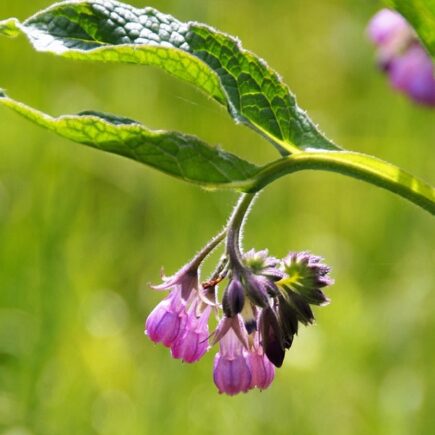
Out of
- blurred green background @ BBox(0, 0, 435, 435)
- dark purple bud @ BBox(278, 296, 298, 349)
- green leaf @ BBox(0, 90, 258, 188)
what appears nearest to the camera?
green leaf @ BBox(0, 90, 258, 188)

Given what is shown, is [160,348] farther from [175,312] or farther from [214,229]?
[175,312]

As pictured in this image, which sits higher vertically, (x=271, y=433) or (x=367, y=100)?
(x=367, y=100)

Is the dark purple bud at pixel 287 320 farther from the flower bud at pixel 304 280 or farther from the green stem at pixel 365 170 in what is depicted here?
the green stem at pixel 365 170

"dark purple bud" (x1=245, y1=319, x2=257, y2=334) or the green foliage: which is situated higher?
the green foliage

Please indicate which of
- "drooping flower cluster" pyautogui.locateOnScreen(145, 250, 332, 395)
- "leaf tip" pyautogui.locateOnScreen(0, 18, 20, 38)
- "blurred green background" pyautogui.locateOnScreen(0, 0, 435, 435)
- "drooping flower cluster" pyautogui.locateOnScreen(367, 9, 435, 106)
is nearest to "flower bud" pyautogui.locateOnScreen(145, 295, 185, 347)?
"drooping flower cluster" pyautogui.locateOnScreen(145, 250, 332, 395)

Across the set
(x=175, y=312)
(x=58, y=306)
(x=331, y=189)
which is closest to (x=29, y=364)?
(x=58, y=306)

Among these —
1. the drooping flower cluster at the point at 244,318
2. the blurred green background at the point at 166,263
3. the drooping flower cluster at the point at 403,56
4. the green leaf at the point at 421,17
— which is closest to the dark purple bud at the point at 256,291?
the drooping flower cluster at the point at 244,318

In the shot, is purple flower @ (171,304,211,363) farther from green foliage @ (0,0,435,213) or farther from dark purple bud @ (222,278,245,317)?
green foliage @ (0,0,435,213)
